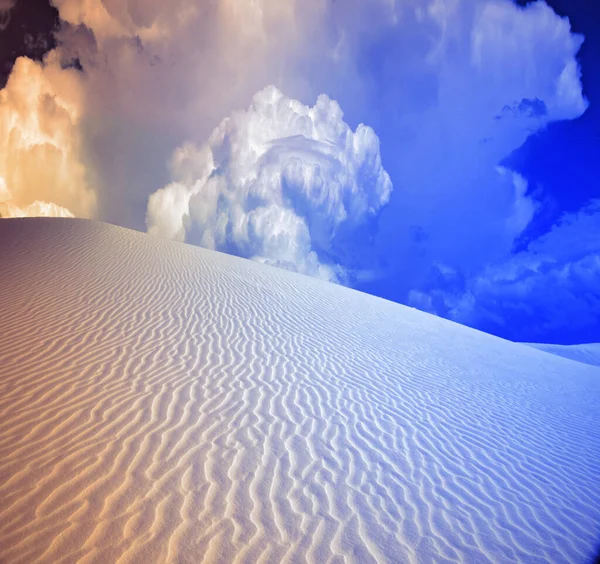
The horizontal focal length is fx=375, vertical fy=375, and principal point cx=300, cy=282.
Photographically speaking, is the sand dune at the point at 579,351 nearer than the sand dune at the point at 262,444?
No

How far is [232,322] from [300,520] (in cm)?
642

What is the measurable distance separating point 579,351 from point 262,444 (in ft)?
116

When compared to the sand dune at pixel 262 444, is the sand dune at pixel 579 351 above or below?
above

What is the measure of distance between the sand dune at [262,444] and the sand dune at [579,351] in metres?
22.4

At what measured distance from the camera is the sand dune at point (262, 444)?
2.86m

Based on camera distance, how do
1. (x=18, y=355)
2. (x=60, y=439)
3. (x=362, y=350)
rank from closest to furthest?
(x=60, y=439) < (x=18, y=355) < (x=362, y=350)

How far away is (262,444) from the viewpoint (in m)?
4.16

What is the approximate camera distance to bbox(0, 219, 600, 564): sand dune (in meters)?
2.86

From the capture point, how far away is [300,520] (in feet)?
10.1

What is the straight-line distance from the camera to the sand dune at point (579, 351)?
1120 inches

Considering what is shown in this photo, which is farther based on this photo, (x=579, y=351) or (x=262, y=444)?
(x=579, y=351)

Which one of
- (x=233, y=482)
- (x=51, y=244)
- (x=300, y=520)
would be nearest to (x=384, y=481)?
(x=300, y=520)

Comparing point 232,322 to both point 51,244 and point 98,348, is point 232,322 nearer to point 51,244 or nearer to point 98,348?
point 98,348

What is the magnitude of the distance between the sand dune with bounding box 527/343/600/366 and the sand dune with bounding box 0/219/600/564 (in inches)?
883
